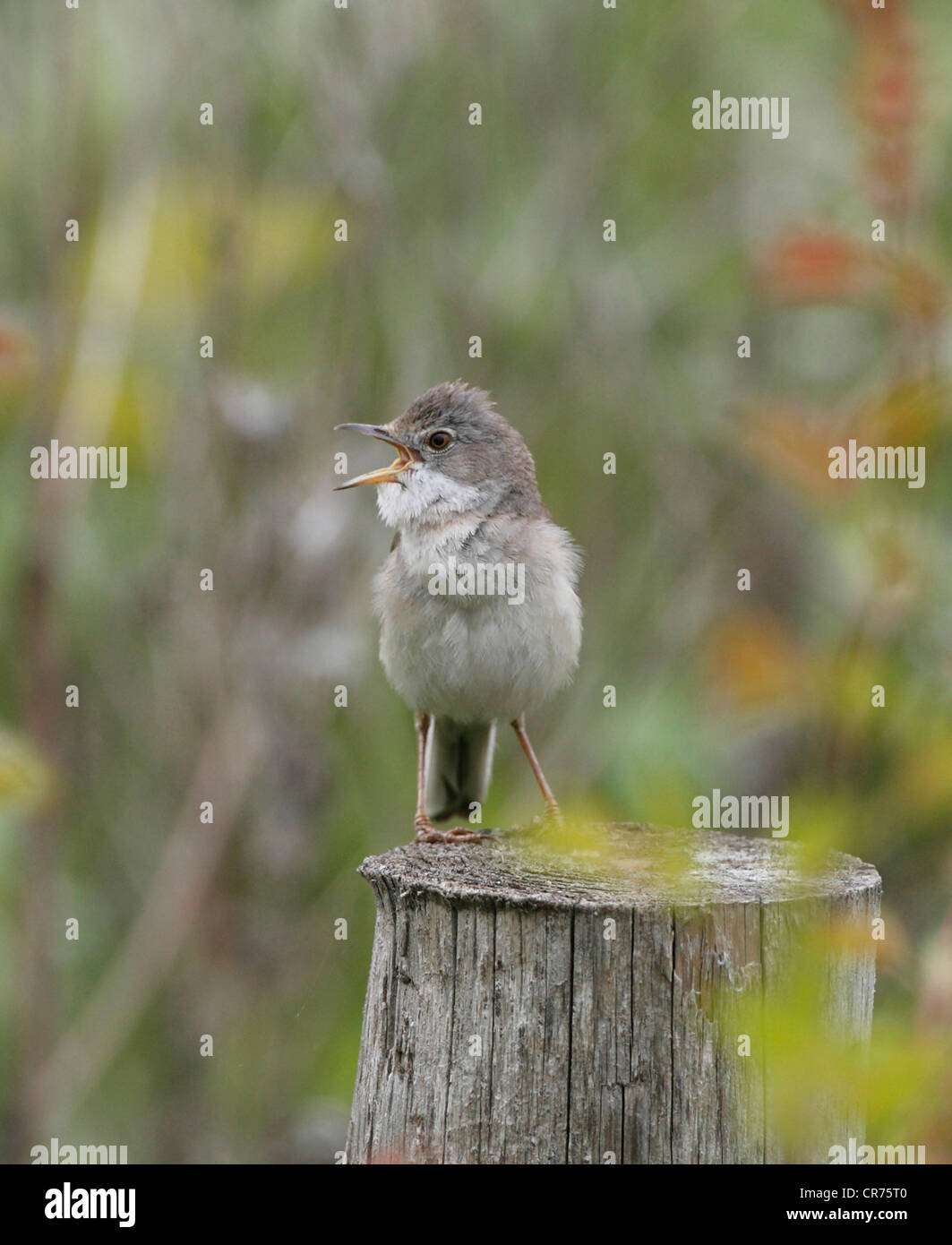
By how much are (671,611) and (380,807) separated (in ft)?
6.09

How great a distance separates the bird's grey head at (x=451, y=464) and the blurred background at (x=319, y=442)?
3.11ft

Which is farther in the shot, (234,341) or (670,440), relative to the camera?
(670,440)

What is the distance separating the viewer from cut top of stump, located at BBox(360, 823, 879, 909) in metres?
3.55

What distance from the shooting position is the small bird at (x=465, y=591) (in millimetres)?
5508

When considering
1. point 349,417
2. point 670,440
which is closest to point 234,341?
point 349,417

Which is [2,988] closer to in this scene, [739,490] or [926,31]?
[739,490]

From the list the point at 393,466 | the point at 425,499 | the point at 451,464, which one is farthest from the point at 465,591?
the point at 393,466

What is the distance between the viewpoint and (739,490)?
26.7 feet
